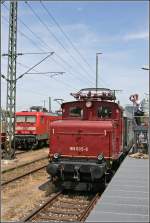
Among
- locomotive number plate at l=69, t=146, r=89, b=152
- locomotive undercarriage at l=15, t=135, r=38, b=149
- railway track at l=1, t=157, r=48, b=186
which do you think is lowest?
railway track at l=1, t=157, r=48, b=186

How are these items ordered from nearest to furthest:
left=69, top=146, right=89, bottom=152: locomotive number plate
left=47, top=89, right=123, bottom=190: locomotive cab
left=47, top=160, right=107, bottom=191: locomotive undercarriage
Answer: left=47, top=160, right=107, bottom=191: locomotive undercarriage
left=47, top=89, right=123, bottom=190: locomotive cab
left=69, top=146, right=89, bottom=152: locomotive number plate

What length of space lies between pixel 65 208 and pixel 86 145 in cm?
234

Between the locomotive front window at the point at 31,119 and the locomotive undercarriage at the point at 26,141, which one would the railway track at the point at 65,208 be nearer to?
the locomotive undercarriage at the point at 26,141

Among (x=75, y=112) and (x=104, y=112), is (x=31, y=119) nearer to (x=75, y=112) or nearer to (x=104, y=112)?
(x=75, y=112)

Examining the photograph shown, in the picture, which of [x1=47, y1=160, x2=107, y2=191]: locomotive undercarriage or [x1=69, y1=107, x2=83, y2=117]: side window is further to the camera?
[x1=69, y1=107, x2=83, y2=117]: side window

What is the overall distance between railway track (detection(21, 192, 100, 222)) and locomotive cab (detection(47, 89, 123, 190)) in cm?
50

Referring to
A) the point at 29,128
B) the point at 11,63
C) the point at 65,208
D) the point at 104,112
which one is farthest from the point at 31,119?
the point at 65,208

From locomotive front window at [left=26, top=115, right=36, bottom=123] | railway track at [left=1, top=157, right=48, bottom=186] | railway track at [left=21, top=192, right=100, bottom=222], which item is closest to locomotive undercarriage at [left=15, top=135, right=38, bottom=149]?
locomotive front window at [left=26, top=115, right=36, bottom=123]

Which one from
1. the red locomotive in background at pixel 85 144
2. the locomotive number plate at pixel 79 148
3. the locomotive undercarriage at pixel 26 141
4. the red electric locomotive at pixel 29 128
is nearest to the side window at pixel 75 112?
the red locomotive in background at pixel 85 144

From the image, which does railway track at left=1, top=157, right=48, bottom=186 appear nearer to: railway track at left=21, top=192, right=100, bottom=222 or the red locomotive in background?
the red locomotive in background

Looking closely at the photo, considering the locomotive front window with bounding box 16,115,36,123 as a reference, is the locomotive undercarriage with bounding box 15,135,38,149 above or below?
below

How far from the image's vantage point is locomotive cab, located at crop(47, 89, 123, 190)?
12774mm

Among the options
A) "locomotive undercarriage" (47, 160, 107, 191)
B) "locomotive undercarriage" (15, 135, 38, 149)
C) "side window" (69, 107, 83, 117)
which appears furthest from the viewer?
"locomotive undercarriage" (15, 135, 38, 149)

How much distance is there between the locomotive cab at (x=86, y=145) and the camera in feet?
41.9
